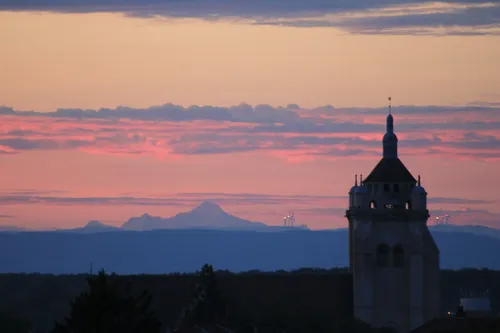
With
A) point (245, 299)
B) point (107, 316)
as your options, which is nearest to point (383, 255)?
point (245, 299)

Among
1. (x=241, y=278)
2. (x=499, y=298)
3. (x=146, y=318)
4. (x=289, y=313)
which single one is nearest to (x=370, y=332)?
(x=289, y=313)

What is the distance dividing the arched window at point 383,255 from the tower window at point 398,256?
1.56 feet

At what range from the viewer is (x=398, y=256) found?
462 feet

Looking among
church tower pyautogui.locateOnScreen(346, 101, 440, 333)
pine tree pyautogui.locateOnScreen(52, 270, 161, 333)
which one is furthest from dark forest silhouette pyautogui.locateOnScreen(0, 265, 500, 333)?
pine tree pyautogui.locateOnScreen(52, 270, 161, 333)

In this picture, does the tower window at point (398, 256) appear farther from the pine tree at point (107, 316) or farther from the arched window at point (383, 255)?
the pine tree at point (107, 316)

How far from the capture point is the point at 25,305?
183 metres

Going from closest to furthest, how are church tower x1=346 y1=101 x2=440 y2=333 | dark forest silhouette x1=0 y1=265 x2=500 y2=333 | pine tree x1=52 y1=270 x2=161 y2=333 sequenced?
pine tree x1=52 y1=270 x2=161 y2=333 → dark forest silhouette x1=0 y1=265 x2=500 y2=333 → church tower x1=346 y1=101 x2=440 y2=333

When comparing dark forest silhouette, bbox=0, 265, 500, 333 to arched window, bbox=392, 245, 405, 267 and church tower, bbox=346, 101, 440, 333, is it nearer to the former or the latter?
church tower, bbox=346, 101, 440, 333

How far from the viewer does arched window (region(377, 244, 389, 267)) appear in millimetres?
140375

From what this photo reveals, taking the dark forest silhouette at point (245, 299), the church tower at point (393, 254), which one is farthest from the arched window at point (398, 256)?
the dark forest silhouette at point (245, 299)

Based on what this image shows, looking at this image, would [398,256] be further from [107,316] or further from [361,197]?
[107,316]

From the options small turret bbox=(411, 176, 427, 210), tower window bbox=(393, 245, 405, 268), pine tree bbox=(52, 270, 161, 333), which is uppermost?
small turret bbox=(411, 176, 427, 210)

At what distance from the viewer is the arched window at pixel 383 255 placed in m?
140

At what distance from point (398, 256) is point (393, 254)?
347 millimetres
